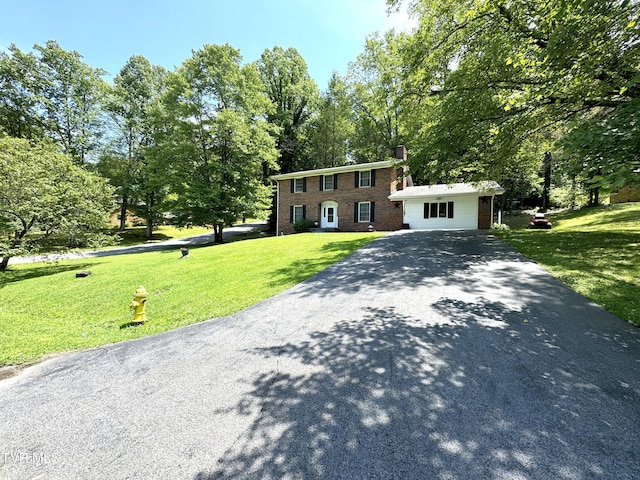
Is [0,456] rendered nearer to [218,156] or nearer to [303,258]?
[303,258]

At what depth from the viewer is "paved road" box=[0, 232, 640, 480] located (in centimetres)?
188

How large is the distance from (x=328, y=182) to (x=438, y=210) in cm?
834

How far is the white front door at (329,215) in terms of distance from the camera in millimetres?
20766

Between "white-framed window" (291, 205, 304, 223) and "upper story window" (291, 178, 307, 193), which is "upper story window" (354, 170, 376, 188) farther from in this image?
"white-framed window" (291, 205, 304, 223)

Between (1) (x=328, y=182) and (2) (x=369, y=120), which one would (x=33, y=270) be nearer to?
(1) (x=328, y=182)

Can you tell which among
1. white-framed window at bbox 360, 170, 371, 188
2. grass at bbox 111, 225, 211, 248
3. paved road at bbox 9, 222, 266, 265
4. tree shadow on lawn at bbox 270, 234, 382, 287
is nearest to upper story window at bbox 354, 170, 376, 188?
white-framed window at bbox 360, 170, 371, 188

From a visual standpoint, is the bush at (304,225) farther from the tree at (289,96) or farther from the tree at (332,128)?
the tree at (332,128)

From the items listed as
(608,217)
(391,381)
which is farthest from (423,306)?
(608,217)

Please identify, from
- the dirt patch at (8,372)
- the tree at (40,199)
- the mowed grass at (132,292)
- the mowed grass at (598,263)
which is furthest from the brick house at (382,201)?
the dirt patch at (8,372)

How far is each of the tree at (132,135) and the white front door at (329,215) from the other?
17.2 meters

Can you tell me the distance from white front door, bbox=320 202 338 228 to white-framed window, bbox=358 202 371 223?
2065 mm

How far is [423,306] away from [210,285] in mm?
5768

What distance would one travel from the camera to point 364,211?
1941cm

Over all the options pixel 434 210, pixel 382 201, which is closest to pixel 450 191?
pixel 434 210
